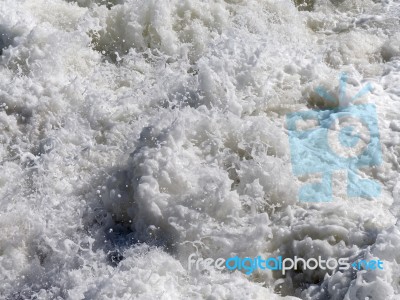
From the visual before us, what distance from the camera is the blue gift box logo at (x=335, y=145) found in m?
4.59

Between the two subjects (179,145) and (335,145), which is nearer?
(179,145)

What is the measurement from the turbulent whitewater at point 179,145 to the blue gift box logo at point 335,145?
0.08 metres

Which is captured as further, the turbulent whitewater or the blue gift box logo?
the blue gift box logo

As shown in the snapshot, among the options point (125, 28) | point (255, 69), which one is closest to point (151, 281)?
point (255, 69)

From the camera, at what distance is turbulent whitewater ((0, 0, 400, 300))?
4102 mm

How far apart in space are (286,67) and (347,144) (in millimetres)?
1093

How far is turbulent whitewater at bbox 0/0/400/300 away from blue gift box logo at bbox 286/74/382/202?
82 mm

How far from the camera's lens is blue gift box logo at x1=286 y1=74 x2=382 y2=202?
4586mm

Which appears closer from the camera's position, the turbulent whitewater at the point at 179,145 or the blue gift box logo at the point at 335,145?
the turbulent whitewater at the point at 179,145

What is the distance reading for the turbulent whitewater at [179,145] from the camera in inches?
161

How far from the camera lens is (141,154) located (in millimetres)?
4730

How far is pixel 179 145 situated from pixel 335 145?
1.30 meters

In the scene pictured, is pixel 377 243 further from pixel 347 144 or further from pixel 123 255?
pixel 123 255

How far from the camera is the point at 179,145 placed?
189 inches
